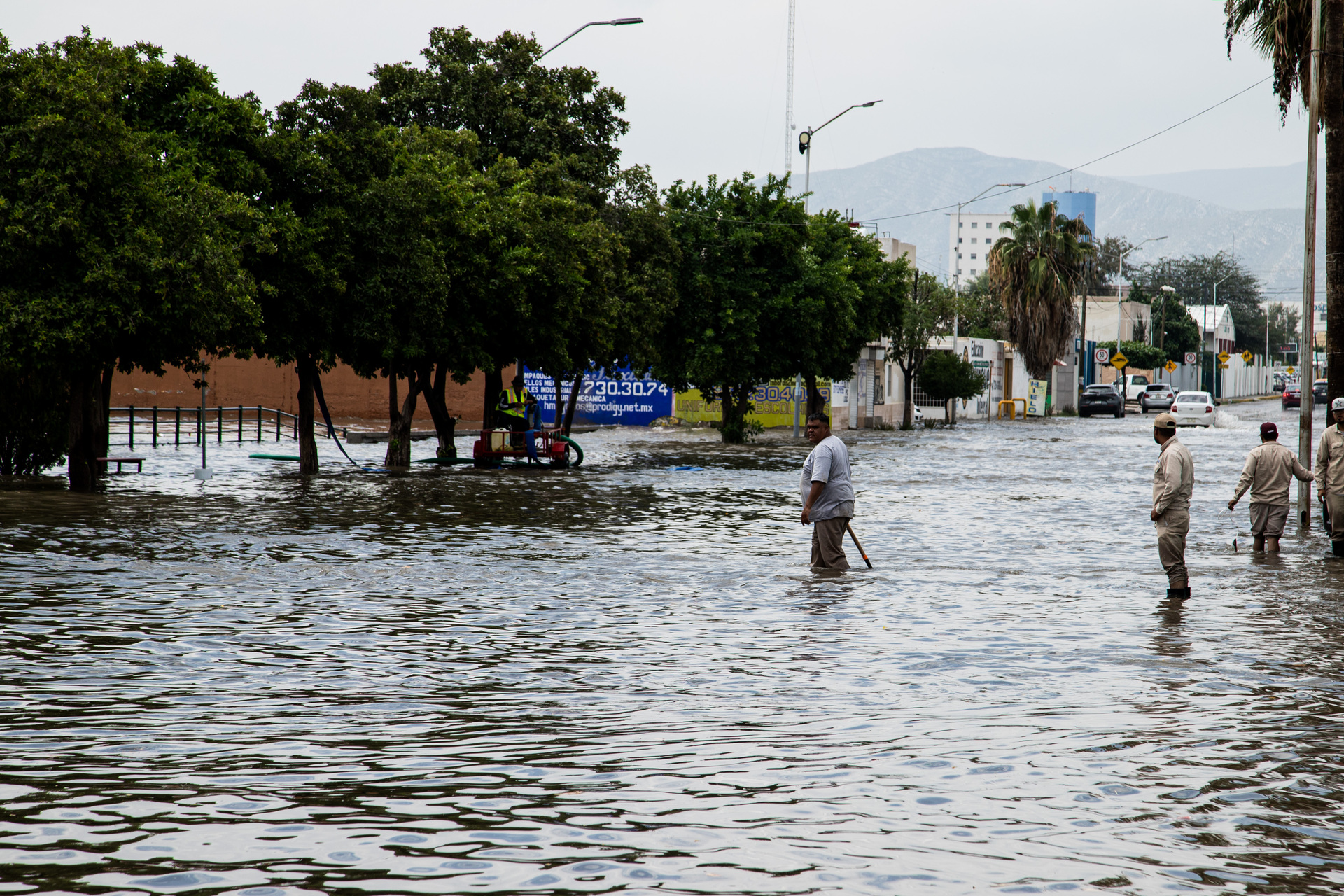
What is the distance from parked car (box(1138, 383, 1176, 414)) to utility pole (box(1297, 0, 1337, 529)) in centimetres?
5904

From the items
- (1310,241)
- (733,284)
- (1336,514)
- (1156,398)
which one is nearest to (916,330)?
(733,284)

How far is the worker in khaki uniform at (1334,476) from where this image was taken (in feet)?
48.6

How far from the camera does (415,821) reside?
5188mm

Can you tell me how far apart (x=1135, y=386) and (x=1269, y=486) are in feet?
267

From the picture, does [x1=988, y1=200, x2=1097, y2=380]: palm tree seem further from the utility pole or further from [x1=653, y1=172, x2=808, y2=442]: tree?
the utility pole

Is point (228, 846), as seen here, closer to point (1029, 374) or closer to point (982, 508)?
point (982, 508)

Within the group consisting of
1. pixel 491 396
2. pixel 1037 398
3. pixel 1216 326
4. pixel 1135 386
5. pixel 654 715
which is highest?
pixel 1216 326

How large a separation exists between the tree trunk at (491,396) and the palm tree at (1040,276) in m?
40.2

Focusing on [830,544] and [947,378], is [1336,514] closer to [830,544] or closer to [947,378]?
[830,544]

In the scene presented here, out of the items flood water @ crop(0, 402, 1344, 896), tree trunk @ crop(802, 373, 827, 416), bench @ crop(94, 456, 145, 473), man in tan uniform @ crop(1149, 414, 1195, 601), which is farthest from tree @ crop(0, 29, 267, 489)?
tree trunk @ crop(802, 373, 827, 416)

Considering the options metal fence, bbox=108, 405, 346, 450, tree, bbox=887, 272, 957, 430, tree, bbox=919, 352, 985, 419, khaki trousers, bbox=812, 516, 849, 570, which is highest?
tree, bbox=887, 272, 957, 430

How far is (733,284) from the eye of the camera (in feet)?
128

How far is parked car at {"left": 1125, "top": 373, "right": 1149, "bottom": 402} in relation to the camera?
285ft

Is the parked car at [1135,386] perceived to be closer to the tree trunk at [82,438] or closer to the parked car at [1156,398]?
the parked car at [1156,398]
